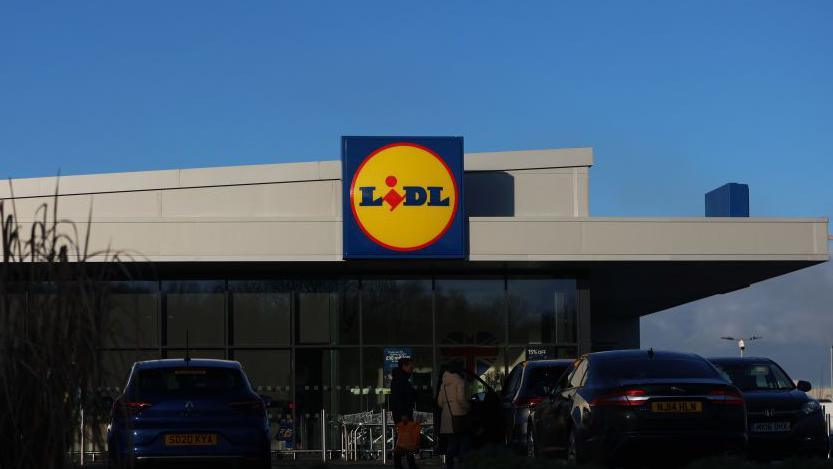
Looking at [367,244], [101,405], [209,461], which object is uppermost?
[367,244]

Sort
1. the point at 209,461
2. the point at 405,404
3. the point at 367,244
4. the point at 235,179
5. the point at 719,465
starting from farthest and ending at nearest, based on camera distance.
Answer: the point at 235,179 < the point at 367,244 < the point at 405,404 < the point at 209,461 < the point at 719,465

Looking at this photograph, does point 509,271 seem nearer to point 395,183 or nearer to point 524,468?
point 395,183

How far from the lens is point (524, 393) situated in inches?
719

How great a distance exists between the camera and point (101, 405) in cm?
780

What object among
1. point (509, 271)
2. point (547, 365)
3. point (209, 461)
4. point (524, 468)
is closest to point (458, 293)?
point (509, 271)

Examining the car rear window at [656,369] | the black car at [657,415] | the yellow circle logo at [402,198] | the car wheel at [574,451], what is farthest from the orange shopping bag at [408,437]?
the yellow circle logo at [402,198]

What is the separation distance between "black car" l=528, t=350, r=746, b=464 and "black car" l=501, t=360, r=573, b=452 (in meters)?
3.84

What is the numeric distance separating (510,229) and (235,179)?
597cm

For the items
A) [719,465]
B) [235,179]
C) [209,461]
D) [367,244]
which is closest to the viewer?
[719,465]

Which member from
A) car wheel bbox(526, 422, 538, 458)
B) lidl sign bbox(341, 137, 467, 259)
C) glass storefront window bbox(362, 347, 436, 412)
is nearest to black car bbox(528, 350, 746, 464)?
car wheel bbox(526, 422, 538, 458)

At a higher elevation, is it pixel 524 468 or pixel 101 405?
pixel 101 405

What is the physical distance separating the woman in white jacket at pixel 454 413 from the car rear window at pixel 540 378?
1.34 m

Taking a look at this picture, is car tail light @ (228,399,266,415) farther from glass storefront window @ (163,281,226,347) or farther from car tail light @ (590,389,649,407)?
glass storefront window @ (163,281,226,347)

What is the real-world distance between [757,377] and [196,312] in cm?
1226
